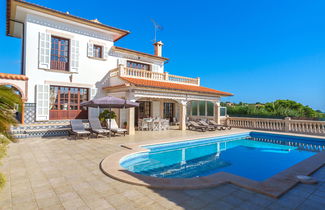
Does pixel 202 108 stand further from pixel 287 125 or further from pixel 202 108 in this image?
pixel 287 125

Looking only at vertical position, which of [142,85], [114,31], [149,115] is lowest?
[149,115]

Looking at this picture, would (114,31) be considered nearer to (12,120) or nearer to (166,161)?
(166,161)

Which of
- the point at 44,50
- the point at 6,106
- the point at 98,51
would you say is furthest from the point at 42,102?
the point at 6,106

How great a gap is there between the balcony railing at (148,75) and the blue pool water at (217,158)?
688 centimetres

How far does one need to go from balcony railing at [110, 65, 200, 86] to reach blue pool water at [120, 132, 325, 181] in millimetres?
6881

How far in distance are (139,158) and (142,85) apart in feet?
19.0

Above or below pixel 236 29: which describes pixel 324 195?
below

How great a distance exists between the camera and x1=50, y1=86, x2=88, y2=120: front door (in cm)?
1301

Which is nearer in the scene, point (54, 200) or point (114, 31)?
point (54, 200)

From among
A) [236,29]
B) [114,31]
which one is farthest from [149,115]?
[236,29]

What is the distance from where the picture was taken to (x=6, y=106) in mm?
3080

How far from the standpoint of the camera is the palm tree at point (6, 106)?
2.96 metres

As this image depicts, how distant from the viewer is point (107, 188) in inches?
163

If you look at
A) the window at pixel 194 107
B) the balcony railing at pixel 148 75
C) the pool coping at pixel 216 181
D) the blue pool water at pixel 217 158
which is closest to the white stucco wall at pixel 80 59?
the balcony railing at pixel 148 75
